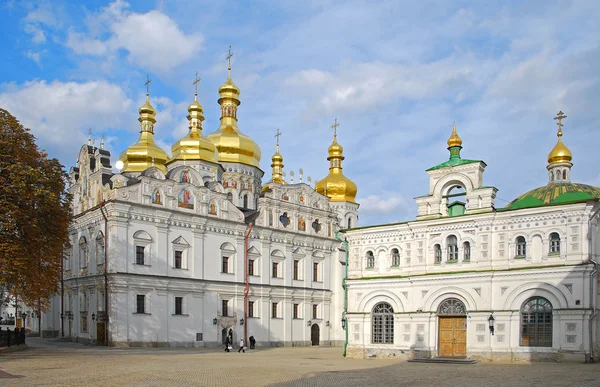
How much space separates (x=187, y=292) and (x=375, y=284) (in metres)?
15.4

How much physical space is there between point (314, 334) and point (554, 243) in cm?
2817

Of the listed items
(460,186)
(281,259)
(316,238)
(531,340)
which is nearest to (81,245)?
(281,259)

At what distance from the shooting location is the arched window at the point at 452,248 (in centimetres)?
3228

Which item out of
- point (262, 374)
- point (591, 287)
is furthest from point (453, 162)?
point (262, 374)

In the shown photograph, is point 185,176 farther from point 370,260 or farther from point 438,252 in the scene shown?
point 438,252

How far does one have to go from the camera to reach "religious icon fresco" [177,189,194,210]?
145 ft

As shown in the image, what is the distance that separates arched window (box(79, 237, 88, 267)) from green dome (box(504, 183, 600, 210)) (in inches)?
1098

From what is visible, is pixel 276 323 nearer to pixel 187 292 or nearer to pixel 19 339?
pixel 187 292

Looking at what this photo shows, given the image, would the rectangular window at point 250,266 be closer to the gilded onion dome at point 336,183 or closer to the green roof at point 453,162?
the gilded onion dome at point 336,183

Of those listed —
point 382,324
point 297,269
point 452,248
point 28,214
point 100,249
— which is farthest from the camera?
point 297,269

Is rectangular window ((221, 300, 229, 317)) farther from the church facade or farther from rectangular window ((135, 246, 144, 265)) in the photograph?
the church facade

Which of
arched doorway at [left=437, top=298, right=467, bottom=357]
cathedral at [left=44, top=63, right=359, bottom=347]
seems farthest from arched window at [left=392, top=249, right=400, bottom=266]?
cathedral at [left=44, top=63, right=359, bottom=347]

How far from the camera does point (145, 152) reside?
52.6 m

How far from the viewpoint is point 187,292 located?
144 ft
